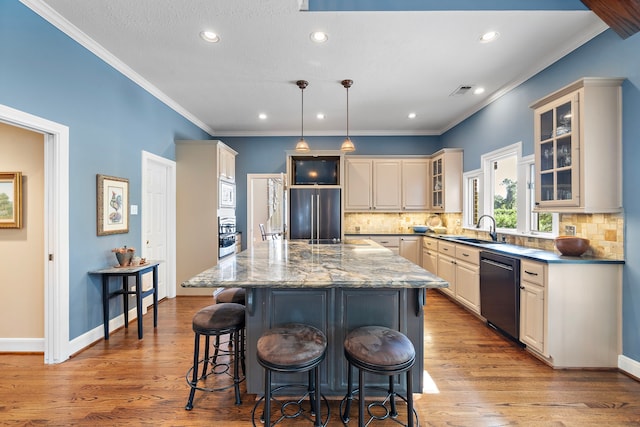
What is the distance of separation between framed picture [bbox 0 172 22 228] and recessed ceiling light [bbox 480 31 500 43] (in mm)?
4537

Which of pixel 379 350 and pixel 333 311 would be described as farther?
pixel 333 311

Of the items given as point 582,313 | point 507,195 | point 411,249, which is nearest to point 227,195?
point 411,249

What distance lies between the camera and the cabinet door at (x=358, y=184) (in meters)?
5.72

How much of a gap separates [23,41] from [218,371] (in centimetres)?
301

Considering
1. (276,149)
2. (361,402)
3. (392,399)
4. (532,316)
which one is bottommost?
(392,399)

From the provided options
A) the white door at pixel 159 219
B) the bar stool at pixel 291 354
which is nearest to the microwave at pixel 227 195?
the white door at pixel 159 219

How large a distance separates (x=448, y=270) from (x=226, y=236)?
141 inches

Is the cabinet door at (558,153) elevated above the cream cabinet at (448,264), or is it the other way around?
the cabinet door at (558,153)

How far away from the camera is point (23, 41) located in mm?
2250

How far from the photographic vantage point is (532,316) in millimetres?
2672

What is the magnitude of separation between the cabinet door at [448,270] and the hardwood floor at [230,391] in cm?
123

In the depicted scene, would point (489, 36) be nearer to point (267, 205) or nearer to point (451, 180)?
point (451, 180)

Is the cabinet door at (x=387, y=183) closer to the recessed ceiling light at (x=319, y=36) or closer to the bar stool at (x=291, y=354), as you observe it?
the recessed ceiling light at (x=319, y=36)

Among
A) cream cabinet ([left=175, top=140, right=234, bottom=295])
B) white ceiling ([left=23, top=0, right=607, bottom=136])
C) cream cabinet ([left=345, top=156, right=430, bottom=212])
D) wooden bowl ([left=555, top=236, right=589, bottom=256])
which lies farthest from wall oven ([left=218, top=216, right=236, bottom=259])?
wooden bowl ([left=555, top=236, right=589, bottom=256])
